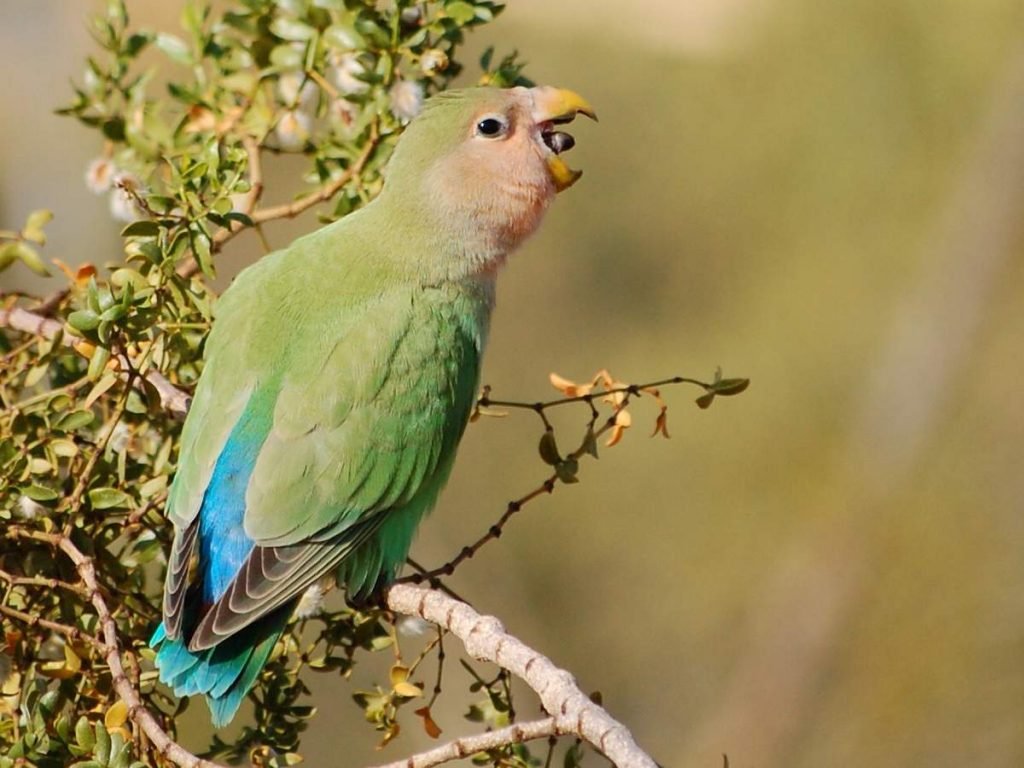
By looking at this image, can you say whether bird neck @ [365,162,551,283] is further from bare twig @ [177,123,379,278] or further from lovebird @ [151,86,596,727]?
bare twig @ [177,123,379,278]

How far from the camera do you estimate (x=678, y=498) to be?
605cm

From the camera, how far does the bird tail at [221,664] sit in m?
2.38

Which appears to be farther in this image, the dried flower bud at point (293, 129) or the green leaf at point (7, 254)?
the dried flower bud at point (293, 129)

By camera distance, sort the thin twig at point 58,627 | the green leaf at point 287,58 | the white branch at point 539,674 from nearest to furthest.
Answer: the white branch at point 539,674 < the thin twig at point 58,627 < the green leaf at point 287,58

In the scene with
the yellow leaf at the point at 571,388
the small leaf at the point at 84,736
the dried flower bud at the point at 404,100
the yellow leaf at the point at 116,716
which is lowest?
the small leaf at the point at 84,736

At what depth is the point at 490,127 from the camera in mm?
3084

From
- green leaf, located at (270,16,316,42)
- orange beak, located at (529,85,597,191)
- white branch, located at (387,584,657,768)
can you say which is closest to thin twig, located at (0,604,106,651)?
white branch, located at (387,584,657,768)

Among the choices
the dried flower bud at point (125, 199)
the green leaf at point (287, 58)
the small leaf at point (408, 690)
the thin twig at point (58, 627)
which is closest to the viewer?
the thin twig at point (58, 627)

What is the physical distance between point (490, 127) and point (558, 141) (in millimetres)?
202

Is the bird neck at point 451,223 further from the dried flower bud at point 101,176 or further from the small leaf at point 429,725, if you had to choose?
the small leaf at point 429,725

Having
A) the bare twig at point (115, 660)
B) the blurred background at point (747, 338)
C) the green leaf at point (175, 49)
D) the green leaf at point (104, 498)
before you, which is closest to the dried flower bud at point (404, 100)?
the green leaf at point (175, 49)

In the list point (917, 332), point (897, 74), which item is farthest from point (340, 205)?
point (897, 74)

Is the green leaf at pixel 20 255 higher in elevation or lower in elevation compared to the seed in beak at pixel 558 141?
lower

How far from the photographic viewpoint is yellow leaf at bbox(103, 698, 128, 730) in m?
1.98
